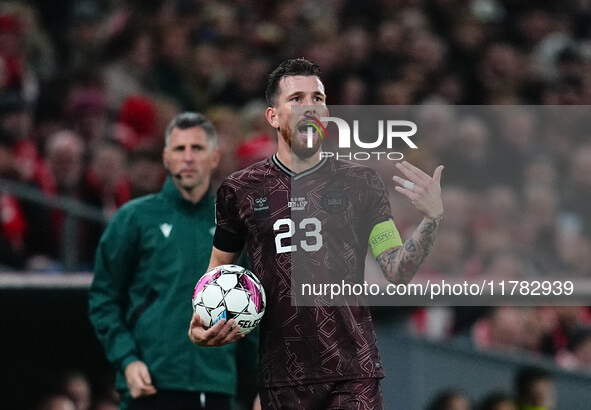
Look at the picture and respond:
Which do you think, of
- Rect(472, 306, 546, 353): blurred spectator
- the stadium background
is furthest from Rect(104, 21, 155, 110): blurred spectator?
Rect(472, 306, 546, 353): blurred spectator

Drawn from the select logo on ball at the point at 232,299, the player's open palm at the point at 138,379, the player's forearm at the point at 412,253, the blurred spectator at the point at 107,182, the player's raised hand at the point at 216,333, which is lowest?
the player's open palm at the point at 138,379

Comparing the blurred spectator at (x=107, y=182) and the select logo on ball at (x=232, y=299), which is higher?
the blurred spectator at (x=107, y=182)

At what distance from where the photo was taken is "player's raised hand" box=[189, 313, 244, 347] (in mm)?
4336

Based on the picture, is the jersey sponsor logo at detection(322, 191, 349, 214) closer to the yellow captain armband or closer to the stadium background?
the yellow captain armband

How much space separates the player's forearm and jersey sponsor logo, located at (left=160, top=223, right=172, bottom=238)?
1.89 metres

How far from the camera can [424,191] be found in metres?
4.24

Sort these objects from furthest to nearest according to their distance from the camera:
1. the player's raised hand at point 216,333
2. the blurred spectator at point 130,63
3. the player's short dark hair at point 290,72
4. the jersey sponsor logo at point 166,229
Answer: the blurred spectator at point 130,63
the jersey sponsor logo at point 166,229
the player's short dark hair at point 290,72
the player's raised hand at point 216,333

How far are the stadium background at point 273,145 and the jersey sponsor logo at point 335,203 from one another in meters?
3.13

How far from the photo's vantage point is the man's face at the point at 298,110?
4527mm

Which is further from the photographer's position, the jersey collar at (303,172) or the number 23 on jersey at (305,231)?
the jersey collar at (303,172)

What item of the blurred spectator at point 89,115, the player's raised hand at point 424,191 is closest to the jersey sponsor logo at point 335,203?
the player's raised hand at point 424,191

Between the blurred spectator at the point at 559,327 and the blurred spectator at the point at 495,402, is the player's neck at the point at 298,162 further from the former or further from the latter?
the blurred spectator at the point at 559,327

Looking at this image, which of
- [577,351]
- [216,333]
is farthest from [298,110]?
[577,351]

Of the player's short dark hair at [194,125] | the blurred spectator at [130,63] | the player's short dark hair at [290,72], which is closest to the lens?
the player's short dark hair at [290,72]
